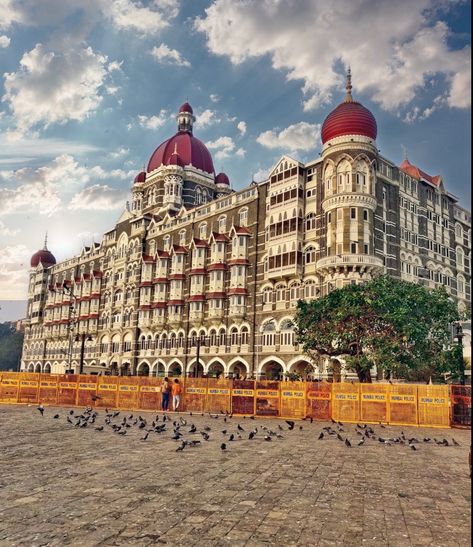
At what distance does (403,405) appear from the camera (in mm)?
21859

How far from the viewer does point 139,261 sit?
6316 cm

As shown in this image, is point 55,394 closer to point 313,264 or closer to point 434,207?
point 313,264

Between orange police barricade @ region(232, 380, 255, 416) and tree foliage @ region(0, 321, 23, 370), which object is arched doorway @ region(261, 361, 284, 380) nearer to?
orange police barricade @ region(232, 380, 255, 416)

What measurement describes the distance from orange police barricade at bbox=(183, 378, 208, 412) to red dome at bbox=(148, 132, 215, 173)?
45.5m

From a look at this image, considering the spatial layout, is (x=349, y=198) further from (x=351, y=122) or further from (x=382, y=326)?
(x=382, y=326)

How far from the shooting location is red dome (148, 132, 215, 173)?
69.4m

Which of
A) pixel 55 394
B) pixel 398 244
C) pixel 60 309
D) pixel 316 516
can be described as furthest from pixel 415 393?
pixel 60 309

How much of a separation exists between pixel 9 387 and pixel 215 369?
22.6 meters

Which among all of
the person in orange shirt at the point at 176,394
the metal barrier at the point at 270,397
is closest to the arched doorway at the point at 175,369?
the metal barrier at the point at 270,397

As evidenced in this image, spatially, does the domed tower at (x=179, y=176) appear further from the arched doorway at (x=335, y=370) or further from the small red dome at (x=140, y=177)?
the arched doorway at (x=335, y=370)

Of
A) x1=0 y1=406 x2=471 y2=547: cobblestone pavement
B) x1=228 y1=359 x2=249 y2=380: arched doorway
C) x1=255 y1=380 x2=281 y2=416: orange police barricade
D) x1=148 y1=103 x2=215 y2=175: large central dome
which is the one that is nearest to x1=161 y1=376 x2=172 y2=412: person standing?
x1=255 y1=380 x2=281 y2=416: orange police barricade

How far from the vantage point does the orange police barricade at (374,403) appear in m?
A: 22.0

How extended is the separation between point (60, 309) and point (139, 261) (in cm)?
2403

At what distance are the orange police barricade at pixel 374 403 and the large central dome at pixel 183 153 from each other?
49.9 m
